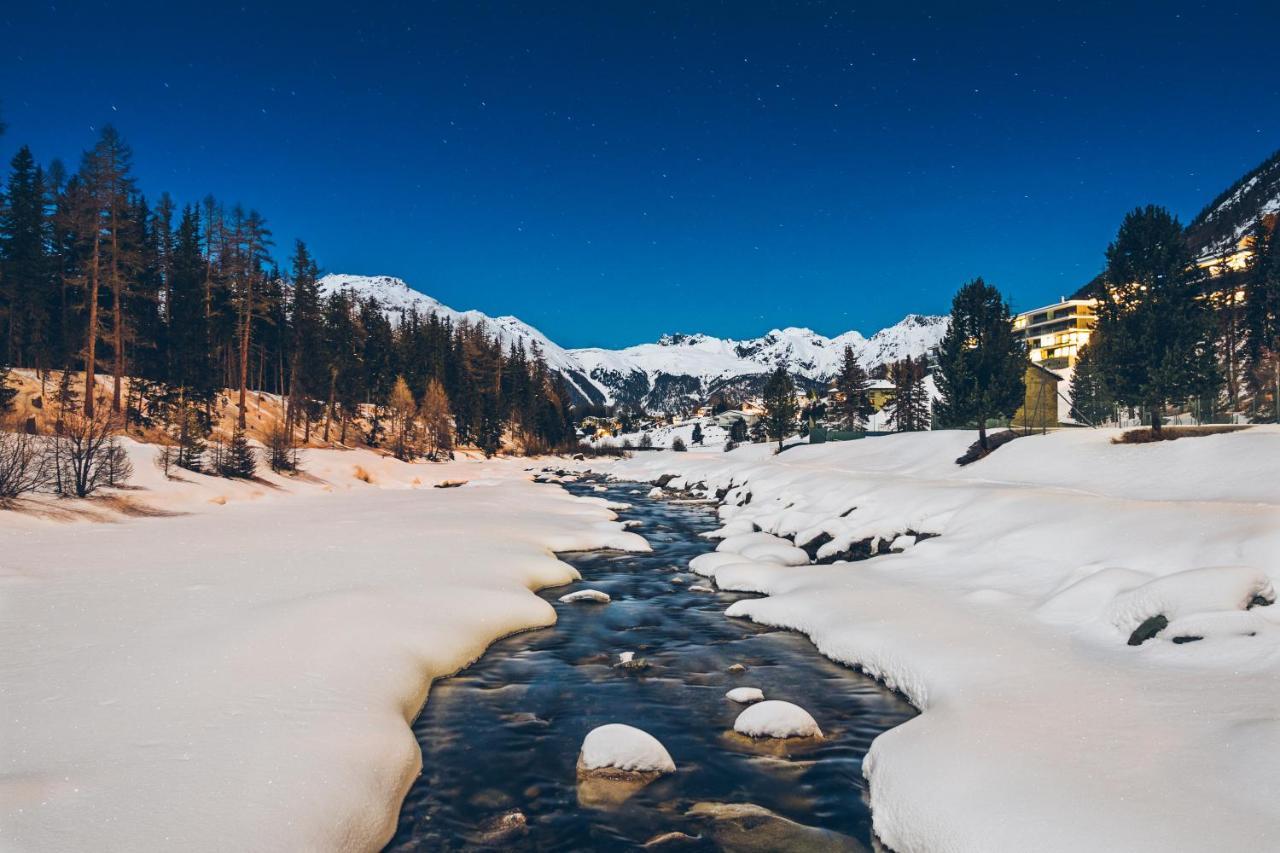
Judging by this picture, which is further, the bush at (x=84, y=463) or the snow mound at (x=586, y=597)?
the bush at (x=84, y=463)

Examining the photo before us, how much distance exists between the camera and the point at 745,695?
349 inches

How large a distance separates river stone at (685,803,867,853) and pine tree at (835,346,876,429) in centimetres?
9240

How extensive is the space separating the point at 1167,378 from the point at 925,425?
57.8 m

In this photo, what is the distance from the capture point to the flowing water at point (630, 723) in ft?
19.6

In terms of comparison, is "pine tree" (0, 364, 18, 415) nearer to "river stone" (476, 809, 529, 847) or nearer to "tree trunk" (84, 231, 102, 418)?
"tree trunk" (84, 231, 102, 418)

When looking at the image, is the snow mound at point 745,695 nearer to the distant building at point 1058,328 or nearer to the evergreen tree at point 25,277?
the evergreen tree at point 25,277

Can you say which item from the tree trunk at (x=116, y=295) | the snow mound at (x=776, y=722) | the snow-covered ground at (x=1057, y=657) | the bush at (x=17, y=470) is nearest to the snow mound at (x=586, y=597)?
the snow-covered ground at (x=1057, y=657)

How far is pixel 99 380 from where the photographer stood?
4581 cm

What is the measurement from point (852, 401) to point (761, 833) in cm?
9700

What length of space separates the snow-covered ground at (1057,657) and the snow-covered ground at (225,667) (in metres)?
5.06

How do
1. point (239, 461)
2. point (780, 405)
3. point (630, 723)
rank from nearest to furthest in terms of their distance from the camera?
point (630, 723)
point (239, 461)
point (780, 405)

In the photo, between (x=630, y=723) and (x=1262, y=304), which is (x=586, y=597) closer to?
(x=630, y=723)

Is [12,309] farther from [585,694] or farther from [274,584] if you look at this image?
[585,694]

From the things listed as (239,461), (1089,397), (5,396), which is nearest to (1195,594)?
(239,461)
